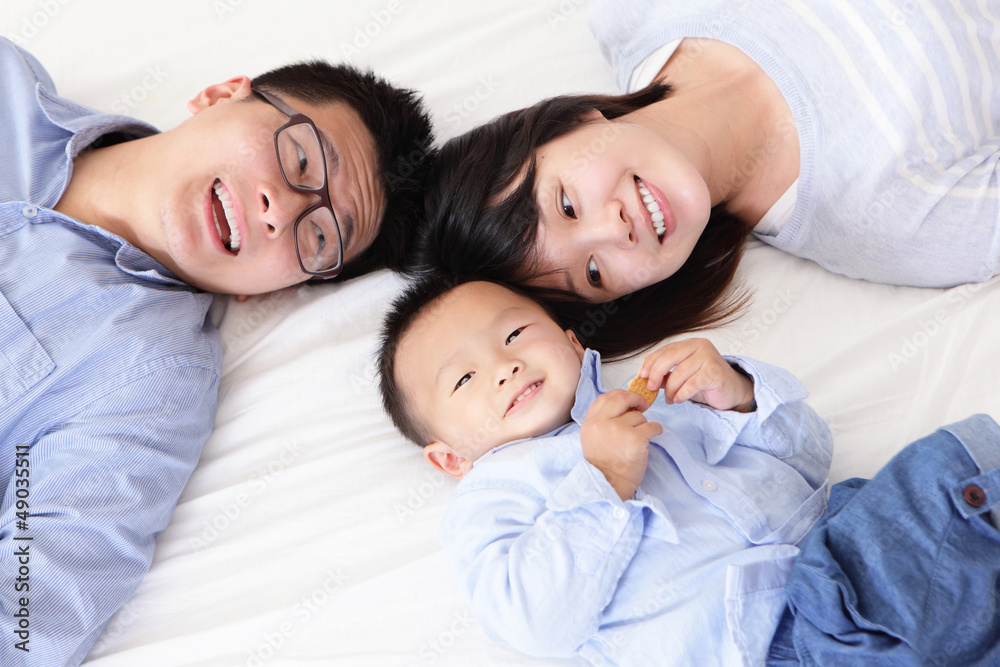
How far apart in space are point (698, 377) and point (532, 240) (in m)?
0.42

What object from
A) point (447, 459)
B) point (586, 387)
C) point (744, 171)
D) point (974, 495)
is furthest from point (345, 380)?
point (974, 495)

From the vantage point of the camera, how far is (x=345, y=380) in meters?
1.52

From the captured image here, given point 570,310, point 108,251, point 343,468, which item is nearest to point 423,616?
point 343,468

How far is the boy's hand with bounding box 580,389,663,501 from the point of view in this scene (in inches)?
42.9

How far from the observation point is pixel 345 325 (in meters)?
1.61

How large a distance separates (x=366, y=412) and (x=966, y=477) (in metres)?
1.04

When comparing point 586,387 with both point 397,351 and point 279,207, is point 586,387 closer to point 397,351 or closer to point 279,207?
point 397,351

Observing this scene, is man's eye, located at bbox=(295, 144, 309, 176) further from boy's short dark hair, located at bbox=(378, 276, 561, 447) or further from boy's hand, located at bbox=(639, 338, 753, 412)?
boy's hand, located at bbox=(639, 338, 753, 412)

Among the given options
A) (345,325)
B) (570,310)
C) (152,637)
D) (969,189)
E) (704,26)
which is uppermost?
(704,26)

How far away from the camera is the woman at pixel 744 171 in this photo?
1377 mm

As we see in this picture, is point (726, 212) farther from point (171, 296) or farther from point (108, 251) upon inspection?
point (108, 251)

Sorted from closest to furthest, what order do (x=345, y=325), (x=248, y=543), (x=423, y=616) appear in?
(x=423, y=616), (x=248, y=543), (x=345, y=325)

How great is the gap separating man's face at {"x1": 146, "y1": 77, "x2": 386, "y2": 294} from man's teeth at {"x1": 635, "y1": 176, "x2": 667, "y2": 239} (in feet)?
1.94

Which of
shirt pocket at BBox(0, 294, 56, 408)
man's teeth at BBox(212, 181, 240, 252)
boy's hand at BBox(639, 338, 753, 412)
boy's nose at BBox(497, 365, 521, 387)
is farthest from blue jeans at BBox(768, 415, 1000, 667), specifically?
shirt pocket at BBox(0, 294, 56, 408)
